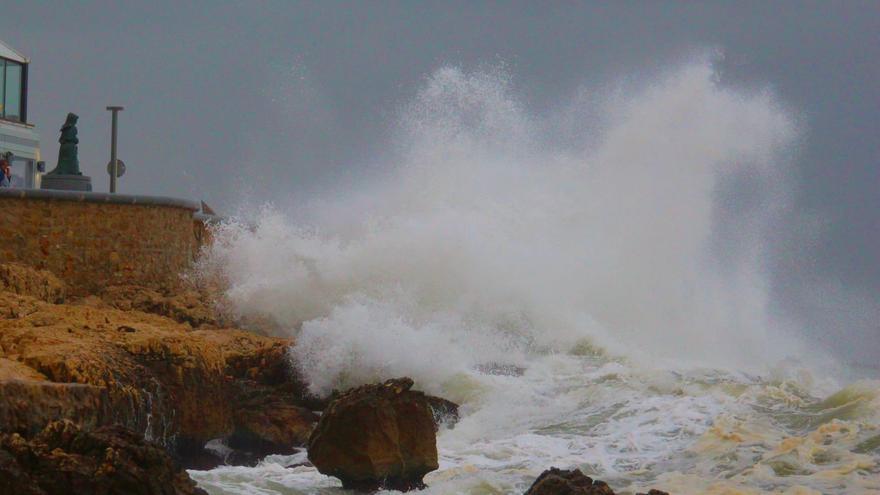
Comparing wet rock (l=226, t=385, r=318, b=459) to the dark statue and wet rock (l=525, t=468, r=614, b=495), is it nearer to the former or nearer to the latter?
wet rock (l=525, t=468, r=614, b=495)

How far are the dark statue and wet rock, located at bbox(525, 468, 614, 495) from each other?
30.2ft

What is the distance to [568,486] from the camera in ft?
27.5

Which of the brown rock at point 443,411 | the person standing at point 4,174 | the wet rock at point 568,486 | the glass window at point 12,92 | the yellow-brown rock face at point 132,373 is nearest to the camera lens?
the wet rock at point 568,486

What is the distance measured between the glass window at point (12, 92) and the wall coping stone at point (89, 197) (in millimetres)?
5198

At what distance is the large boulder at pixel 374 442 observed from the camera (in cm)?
1030

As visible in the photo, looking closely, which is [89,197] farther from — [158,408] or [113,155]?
[158,408]

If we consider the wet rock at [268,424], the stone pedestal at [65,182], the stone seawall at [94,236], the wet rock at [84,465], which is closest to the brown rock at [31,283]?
the stone seawall at [94,236]

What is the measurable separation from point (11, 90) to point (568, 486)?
1364 centimetres

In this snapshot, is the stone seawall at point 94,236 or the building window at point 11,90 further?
the building window at point 11,90

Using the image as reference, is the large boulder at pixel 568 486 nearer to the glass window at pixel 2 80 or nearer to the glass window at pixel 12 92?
the glass window at pixel 2 80

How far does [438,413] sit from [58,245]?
14.3 feet

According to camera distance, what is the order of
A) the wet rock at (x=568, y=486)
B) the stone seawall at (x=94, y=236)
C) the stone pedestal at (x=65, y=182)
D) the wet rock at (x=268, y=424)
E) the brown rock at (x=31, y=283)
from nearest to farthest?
the wet rock at (x=568, y=486) < the wet rock at (x=268, y=424) < the brown rock at (x=31, y=283) < the stone seawall at (x=94, y=236) < the stone pedestal at (x=65, y=182)

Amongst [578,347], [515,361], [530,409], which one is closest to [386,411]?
[530,409]

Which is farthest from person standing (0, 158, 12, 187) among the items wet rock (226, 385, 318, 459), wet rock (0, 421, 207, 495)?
wet rock (0, 421, 207, 495)
